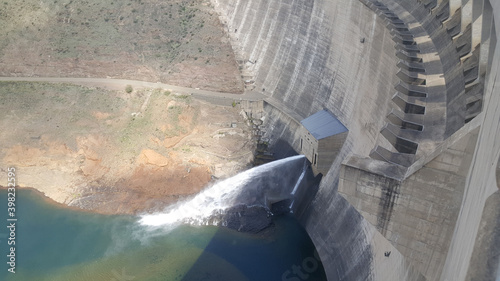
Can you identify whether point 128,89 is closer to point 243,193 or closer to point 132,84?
point 132,84

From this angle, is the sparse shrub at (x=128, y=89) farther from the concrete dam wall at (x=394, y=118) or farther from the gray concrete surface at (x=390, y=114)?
the concrete dam wall at (x=394, y=118)

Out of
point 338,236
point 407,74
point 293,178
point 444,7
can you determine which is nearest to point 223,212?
point 293,178

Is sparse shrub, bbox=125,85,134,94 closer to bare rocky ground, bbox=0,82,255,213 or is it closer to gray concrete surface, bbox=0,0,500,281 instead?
bare rocky ground, bbox=0,82,255,213

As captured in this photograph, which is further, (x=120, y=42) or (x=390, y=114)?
(x=120, y=42)

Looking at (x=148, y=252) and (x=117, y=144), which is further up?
(x=117, y=144)

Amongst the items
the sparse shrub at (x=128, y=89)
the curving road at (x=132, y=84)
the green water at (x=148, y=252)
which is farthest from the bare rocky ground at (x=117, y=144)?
the green water at (x=148, y=252)

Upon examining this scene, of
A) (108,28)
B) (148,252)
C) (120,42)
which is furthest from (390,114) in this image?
(108,28)
